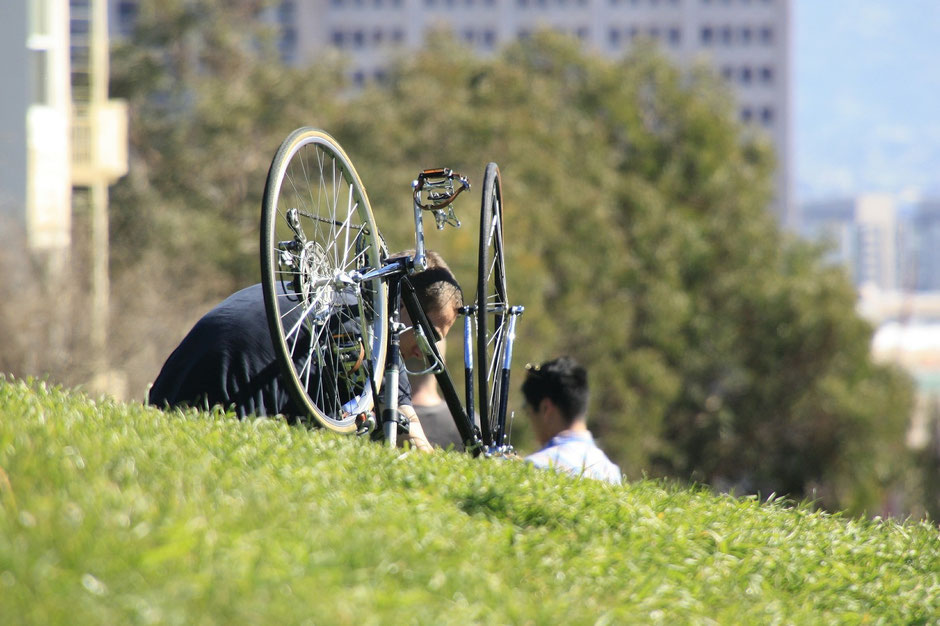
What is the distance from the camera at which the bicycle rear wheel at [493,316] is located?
16.4 feet

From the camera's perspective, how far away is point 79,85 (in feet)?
101

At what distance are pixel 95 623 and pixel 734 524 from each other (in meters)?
2.65

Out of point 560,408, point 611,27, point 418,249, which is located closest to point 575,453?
point 560,408

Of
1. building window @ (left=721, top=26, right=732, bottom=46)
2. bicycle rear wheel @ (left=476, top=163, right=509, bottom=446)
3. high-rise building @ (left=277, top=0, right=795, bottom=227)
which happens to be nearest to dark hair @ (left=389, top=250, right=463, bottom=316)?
bicycle rear wheel @ (left=476, top=163, right=509, bottom=446)

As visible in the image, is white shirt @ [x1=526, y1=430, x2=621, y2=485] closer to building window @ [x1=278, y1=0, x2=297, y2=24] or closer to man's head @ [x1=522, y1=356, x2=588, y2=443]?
man's head @ [x1=522, y1=356, x2=588, y2=443]

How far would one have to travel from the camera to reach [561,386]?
702 centimetres

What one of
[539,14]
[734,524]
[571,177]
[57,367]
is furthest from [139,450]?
[539,14]

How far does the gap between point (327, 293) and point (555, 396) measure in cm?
240

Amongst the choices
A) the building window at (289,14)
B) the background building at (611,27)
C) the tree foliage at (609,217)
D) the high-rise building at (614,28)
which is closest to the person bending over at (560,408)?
the tree foliage at (609,217)

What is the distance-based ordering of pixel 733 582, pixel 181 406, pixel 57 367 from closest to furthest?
pixel 733 582, pixel 181 406, pixel 57 367

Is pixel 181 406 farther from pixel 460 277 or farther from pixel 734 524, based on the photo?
pixel 460 277

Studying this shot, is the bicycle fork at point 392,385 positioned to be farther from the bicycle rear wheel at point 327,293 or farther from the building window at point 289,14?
the building window at point 289,14

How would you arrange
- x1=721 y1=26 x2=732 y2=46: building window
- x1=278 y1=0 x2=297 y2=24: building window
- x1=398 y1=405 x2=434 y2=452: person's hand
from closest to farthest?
x1=398 y1=405 x2=434 y2=452: person's hand → x1=278 y1=0 x2=297 y2=24: building window → x1=721 y1=26 x2=732 y2=46: building window

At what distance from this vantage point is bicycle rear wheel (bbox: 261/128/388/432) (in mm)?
4523
